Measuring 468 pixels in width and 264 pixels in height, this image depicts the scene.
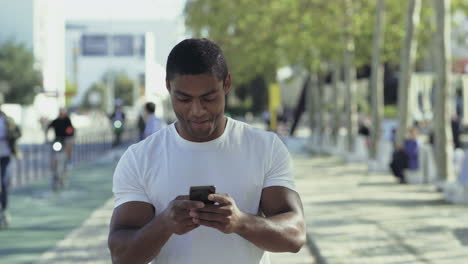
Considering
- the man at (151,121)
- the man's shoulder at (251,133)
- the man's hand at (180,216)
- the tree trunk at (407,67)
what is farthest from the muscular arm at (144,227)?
the tree trunk at (407,67)

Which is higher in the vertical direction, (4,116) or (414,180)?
(4,116)

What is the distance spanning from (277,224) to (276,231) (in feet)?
0.11

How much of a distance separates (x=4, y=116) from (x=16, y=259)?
3739 mm

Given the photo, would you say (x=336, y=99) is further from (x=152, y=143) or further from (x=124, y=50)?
(x=152, y=143)

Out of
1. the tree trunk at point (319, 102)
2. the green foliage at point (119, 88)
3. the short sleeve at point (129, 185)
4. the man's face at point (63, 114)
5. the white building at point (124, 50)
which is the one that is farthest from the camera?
the green foliage at point (119, 88)

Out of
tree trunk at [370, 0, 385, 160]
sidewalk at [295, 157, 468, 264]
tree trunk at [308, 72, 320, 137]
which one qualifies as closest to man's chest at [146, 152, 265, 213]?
sidewalk at [295, 157, 468, 264]

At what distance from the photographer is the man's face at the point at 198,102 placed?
10.0 ft

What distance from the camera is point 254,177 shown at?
3221mm

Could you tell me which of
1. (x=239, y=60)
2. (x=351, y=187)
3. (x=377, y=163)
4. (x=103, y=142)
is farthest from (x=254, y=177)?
(x=239, y=60)

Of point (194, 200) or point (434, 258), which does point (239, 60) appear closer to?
point (434, 258)

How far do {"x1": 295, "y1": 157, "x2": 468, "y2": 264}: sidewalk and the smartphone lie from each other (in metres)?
6.91

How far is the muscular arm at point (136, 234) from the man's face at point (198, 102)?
1.04 ft

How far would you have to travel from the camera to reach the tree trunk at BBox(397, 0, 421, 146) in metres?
21.0

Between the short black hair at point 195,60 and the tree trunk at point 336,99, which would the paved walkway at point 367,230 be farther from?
the tree trunk at point 336,99
